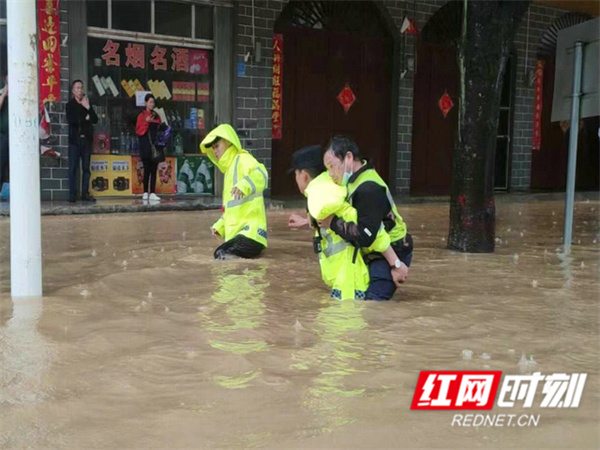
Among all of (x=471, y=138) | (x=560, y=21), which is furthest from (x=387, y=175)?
(x=471, y=138)

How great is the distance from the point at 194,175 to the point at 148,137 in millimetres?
1576

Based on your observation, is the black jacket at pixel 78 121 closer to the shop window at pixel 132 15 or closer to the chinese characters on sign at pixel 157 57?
the chinese characters on sign at pixel 157 57

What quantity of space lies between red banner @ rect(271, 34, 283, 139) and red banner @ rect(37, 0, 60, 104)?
4489 millimetres

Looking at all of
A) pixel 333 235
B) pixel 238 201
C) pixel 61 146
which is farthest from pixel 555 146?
pixel 333 235

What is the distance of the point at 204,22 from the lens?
15.4 meters

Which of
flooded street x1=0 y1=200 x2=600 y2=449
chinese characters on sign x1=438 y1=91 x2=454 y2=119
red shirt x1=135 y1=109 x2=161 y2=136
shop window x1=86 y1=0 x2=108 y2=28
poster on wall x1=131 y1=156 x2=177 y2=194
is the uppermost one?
shop window x1=86 y1=0 x2=108 y2=28

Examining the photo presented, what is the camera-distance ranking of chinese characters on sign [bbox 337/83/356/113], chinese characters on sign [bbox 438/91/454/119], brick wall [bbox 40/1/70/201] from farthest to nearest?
chinese characters on sign [bbox 438/91/454/119], chinese characters on sign [bbox 337/83/356/113], brick wall [bbox 40/1/70/201]

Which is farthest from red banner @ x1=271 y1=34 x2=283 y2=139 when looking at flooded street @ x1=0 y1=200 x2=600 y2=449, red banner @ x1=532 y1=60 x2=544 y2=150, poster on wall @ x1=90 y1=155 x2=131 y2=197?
flooded street @ x1=0 y1=200 x2=600 y2=449

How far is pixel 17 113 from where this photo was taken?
575 cm

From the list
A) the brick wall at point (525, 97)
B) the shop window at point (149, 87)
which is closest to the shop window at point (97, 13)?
the shop window at point (149, 87)

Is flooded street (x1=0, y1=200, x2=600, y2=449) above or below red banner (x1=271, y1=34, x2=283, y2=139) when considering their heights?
below

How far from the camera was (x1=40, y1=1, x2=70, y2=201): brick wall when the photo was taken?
13.6 meters

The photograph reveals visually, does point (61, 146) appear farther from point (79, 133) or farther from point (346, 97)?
point (346, 97)

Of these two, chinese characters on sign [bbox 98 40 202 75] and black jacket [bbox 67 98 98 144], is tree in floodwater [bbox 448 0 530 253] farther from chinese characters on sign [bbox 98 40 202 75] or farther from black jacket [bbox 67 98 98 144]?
chinese characters on sign [bbox 98 40 202 75]
